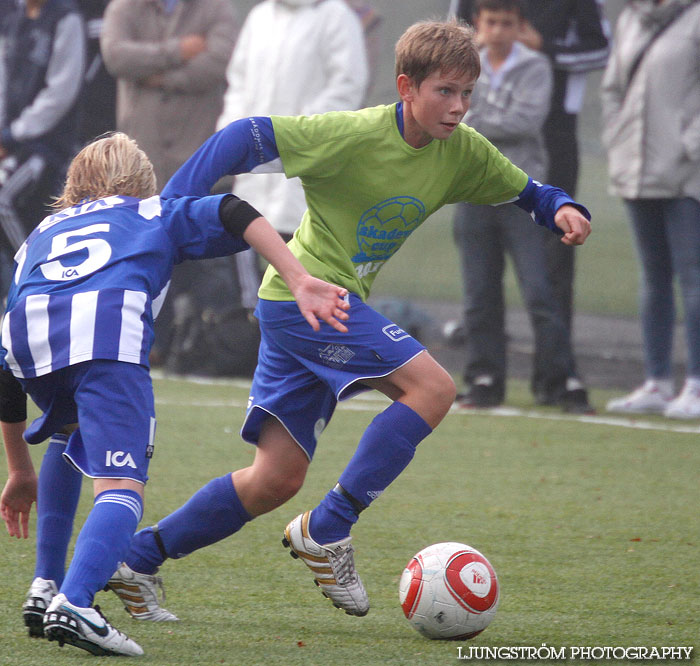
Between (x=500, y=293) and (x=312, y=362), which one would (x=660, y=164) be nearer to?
(x=500, y=293)

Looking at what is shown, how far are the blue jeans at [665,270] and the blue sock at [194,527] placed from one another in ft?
12.8

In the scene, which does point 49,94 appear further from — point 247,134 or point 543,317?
point 247,134

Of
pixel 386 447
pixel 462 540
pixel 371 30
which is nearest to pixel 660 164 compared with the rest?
pixel 462 540

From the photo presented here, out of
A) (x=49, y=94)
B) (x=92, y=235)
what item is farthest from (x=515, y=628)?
(x=49, y=94)

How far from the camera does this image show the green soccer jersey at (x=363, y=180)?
3520 mm

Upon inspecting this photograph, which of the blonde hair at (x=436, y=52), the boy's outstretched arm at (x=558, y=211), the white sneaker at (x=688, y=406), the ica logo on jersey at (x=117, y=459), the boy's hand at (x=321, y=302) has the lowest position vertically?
the white sneaker at (x=688, y=406)

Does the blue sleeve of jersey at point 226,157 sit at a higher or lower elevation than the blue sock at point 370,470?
higher

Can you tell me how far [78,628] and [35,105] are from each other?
6.57m

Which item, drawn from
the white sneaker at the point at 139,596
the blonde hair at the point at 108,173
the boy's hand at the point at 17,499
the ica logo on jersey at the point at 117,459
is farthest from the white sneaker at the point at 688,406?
the ica logo on jersey at the point at 117,459

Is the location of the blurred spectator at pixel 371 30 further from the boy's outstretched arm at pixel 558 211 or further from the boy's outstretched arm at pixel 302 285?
the boy's outstretched arm at pixel 302 285

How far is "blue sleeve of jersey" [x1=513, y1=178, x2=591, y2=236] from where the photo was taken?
3666 millimetres

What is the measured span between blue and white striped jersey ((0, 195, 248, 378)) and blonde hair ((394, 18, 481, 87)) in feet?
2.65

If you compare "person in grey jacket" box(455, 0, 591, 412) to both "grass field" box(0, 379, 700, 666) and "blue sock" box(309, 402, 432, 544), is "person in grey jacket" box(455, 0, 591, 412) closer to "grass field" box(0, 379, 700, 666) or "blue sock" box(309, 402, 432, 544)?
"grass field" box(0, 379, 700, 666)

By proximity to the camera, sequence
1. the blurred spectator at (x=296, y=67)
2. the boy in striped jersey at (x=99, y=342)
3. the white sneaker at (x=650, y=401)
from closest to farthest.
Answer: the boy in striped jersey at (x=99, y=342), the white sneaker at (x=650, y=401), the blurred spectator at (x=296, y=67)
